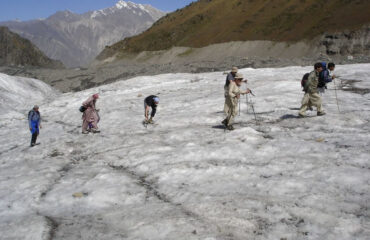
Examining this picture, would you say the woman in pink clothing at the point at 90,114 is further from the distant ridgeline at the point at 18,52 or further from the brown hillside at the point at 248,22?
the distant ridgeline at the point at 18,52

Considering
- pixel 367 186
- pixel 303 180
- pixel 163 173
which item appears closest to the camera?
pixel 367 186

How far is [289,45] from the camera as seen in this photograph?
48594 mm

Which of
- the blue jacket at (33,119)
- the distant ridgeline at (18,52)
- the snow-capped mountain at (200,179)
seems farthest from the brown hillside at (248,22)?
the blue jacket at (33,119)

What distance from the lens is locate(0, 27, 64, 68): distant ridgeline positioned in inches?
3369

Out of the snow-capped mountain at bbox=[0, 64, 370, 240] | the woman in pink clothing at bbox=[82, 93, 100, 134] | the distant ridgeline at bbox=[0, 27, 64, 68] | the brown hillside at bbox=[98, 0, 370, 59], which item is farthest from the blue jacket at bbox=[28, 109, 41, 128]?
the distant ridgeline at bbox=[0, 27, 64, 68]

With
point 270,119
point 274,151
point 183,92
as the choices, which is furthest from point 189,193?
point 183,92

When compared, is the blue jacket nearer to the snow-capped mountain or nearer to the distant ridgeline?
the snow-capped mountain

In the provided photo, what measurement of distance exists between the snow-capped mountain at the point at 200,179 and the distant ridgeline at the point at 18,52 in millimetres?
79117

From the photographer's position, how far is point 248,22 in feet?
197

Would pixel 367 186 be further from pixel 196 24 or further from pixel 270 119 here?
pixel 196 24

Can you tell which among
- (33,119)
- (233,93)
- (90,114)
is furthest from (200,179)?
(33,119)

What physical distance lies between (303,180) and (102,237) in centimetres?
371

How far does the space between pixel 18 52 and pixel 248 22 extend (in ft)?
190

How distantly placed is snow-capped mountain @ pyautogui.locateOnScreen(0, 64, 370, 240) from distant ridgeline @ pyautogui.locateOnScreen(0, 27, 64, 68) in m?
79.1
